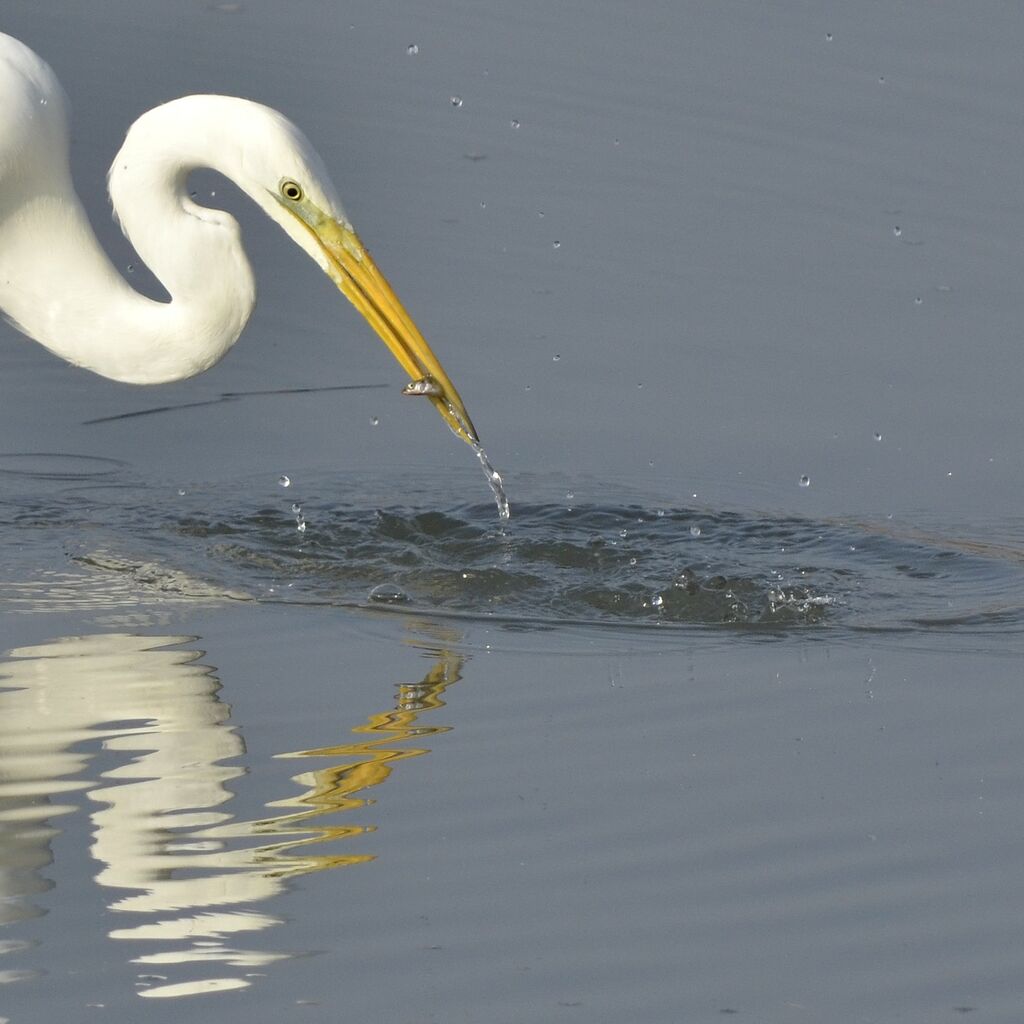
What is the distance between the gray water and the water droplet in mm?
10

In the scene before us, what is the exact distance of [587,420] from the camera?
7.69 meters

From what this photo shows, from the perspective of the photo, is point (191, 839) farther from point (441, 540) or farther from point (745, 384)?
point (745, 384)

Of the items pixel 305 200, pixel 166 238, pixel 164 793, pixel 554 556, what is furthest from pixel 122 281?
pixel 164 793

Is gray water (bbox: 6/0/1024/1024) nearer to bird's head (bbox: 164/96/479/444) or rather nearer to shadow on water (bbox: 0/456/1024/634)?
shadow on water (bbox: 0/456/1024/634)

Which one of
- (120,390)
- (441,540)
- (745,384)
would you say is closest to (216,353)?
(441,540)

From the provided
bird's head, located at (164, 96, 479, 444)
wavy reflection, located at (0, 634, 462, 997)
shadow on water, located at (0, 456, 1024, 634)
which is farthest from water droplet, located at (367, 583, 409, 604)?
bird's head, located at (164, 96, 479, 444)

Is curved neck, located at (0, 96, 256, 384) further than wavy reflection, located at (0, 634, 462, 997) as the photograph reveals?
Yes

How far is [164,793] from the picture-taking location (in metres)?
4.83

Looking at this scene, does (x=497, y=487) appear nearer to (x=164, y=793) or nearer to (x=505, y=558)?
(x=505, y=558)

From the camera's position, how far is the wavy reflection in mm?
4215

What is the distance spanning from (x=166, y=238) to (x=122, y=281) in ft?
1.75

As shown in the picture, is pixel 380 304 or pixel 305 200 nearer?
pixel 305 200

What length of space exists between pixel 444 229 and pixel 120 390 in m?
1.79

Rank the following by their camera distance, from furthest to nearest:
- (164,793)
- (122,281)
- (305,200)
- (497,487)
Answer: (122,281)
(497,487)
(305,200)
(164,793)
